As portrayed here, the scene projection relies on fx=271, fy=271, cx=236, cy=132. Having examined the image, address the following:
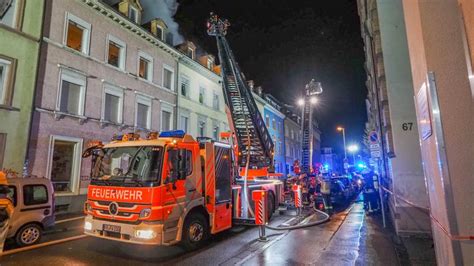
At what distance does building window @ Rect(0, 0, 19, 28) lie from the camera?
11.4 m

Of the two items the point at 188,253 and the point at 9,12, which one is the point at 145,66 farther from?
the point at 188,253

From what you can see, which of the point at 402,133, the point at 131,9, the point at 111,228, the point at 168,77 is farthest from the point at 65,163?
the point at 402,133

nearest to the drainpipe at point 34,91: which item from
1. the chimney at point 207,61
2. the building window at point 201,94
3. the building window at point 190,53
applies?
the building window at point 190,53

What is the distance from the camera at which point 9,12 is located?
11.6 m

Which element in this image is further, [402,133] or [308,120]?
[308,120]

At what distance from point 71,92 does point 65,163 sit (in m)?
3.50

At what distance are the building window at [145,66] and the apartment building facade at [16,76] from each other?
19.4 feet

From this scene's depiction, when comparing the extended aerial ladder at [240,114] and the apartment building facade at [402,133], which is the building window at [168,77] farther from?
the apartment building facade at [402,133]

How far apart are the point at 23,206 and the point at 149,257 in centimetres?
359

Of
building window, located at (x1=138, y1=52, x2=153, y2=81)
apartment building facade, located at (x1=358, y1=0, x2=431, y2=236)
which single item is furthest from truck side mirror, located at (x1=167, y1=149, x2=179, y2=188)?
building window, located at (x1=138, y1=52, x2=153, y2=81)

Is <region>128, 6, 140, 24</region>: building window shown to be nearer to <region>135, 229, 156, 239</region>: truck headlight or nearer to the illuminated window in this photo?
the illuminated window

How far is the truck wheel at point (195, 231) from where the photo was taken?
6.42 meters

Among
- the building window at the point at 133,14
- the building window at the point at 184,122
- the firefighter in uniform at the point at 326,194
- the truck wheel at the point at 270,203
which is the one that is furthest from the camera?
the building window at the point at 184,122

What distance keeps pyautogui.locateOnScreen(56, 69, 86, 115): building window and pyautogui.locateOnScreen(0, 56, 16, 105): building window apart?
1853 mm
